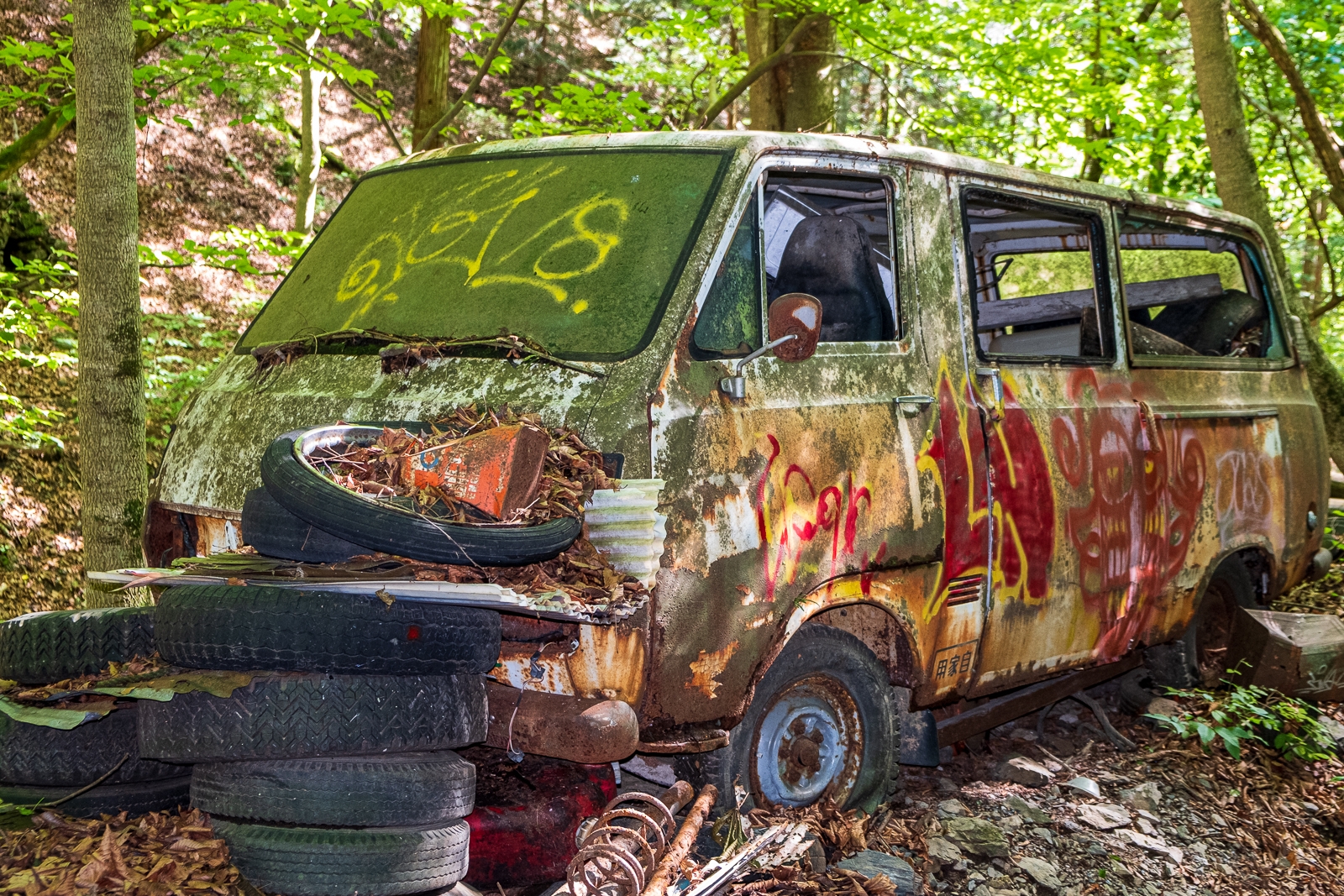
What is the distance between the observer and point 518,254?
3791 mm

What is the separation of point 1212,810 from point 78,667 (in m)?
4.23

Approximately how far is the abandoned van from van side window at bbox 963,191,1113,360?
0.12 ft

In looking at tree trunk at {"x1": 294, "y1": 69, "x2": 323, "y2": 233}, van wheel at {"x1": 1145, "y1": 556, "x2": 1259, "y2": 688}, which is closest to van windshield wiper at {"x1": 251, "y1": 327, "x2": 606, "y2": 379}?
van wheel at {"x1": 1145, "y1": 556, "x2": 1259, "y2": 688}

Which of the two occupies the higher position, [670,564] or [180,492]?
[180,492]

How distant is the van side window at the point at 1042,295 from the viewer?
5.02 metres

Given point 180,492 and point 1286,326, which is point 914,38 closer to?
point 1286,326

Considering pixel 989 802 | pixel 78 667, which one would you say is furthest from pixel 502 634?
pixel 989 802

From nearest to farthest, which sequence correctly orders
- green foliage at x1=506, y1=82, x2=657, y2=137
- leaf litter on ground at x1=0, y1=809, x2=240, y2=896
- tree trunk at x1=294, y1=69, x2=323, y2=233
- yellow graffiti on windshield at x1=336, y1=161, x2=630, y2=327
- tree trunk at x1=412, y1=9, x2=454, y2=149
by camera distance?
1. leaf litter on ground at x1=0, y1=809, x2=240, y2=896
2. yellow graffiti on windshield at x1=336, y1=161, x2=630, y2=327
3. green foliage at x1=506, y1=82, x2=657, y2=137
4. tree trunk at x1=412, y1=9, x2=454, y2=149
5. tree trunk at x1=294, y1=69, x2=323, y2=233

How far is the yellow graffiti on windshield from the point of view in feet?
12.1

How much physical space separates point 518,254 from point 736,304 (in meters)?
0.75

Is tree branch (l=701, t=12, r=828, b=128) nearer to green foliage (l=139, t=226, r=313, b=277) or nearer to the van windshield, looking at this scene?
green foliage (l=139, t=226, r=313, b=277)

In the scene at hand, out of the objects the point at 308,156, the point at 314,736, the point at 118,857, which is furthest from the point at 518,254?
the point at 308,156

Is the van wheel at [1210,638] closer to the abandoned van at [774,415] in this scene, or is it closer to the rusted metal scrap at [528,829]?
the abandoned van at [774,415]

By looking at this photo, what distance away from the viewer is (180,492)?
12.5 feet
